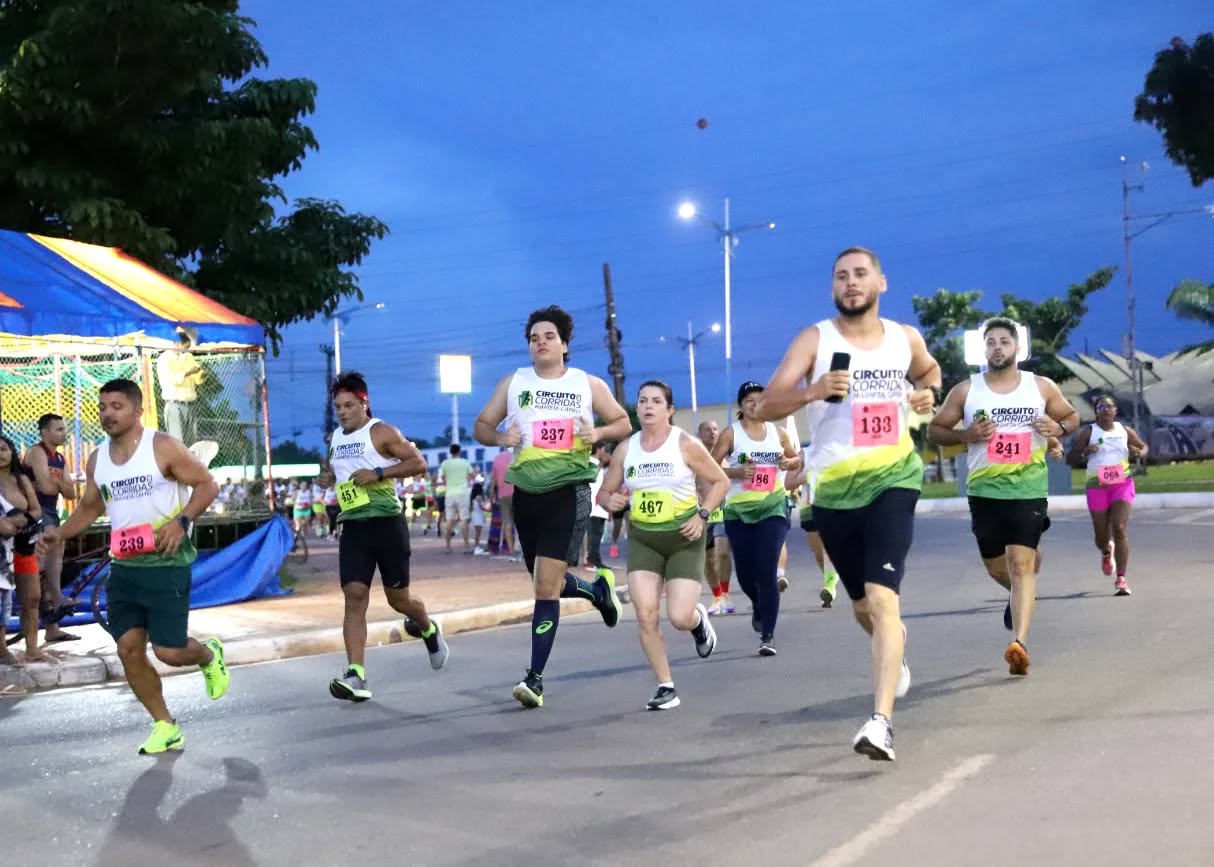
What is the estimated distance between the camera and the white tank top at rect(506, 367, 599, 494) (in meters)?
8.18

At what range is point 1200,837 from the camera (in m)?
4.55

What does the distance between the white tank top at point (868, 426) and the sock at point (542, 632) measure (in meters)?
2.37

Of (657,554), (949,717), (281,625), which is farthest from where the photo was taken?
(281,625)

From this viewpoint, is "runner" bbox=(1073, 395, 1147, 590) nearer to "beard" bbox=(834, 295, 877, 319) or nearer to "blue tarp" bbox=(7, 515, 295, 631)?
"beard" bbox=(834, 295, 877, 319)

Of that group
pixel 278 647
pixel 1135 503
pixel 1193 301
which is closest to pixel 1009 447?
pixel 278 647

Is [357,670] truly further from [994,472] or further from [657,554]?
[994,472]

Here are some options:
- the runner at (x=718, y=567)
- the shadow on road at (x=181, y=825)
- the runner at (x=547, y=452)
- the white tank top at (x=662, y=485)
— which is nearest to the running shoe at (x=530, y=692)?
the runner at (x=547, y=452)

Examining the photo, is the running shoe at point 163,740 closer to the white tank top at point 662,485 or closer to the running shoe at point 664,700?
the running shoe at point 664,700

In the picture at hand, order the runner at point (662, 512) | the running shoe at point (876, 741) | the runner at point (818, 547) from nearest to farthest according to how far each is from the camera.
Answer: the running shoe at point (876, 741) < the runner at point (662, 512) < the runner at point (818, 547)

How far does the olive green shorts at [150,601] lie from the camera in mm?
7223

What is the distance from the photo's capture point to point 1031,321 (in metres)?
62.2

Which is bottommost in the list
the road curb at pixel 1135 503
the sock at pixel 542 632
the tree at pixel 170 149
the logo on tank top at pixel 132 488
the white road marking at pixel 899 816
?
the road curb at pixel 1135 503

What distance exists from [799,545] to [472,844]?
2200 cm

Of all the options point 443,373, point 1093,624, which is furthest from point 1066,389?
point 1093,624
